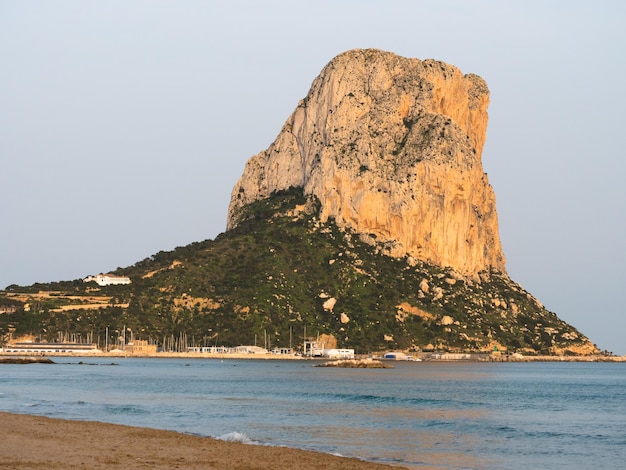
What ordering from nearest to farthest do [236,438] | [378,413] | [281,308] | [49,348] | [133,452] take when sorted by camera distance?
1. [133,452]
2. [236,438]
3. [378,413]
4. [49,348]
5. [281,308]

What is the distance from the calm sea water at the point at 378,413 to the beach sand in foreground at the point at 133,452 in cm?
378

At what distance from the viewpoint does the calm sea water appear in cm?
4709

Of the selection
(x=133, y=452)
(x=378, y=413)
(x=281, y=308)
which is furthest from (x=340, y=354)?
(x=133, y=452)

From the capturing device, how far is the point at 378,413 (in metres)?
69.2

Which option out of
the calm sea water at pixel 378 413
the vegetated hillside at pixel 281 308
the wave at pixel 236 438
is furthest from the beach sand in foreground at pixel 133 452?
the vegetated hillside at pixel 281 308

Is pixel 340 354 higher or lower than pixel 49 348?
lower

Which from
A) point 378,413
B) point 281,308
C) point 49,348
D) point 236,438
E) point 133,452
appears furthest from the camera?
point 281,308

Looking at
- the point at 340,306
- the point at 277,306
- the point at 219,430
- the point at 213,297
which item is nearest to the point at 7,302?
the point at 213,297

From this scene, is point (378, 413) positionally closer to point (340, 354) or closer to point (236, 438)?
point (236, 438)

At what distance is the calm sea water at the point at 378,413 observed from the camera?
47.1 metres

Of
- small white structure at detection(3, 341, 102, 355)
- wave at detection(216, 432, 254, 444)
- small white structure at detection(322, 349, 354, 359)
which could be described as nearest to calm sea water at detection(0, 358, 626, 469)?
wave at detection(216, 432, 254, 444)

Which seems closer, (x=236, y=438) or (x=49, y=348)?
(x=236, y=438)

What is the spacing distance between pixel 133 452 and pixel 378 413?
33.1m

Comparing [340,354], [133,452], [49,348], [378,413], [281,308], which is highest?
[281,308]
